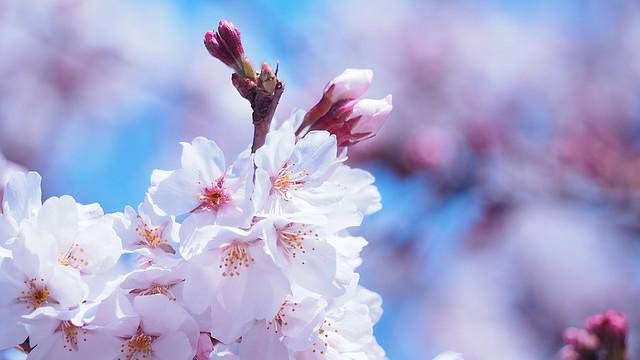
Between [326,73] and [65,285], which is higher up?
[326,73]

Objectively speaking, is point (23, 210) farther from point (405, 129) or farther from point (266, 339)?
point (405, 129)

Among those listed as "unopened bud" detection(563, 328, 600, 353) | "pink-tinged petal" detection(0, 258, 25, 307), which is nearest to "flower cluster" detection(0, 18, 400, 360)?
"pink-tinged petal" detection(0, 258, 25, 307)

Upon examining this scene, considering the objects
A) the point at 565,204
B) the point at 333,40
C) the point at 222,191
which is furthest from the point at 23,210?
the point at 333,40

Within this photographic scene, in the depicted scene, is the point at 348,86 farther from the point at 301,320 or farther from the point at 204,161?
the point at 301,320

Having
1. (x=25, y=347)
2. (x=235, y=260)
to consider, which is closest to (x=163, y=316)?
(x=235, y=260)

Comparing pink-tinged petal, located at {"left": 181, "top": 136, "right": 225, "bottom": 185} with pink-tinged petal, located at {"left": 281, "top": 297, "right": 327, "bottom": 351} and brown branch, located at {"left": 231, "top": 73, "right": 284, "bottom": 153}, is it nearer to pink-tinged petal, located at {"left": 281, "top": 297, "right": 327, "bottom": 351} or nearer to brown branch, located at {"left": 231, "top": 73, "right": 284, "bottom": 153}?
brown branch, located at {"left": 231, "top": 73, "right": 284, "bottom": 153}

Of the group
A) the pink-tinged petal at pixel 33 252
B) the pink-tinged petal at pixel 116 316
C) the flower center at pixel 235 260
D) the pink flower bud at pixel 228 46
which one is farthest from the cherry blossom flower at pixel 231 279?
the pink flower bud at pixel 228 46
